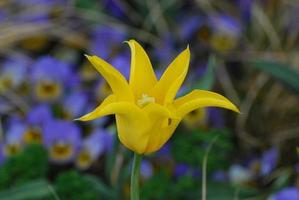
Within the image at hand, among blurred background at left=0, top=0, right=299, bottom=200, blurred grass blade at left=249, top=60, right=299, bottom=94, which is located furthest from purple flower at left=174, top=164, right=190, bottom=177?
blurred grass blade at left=249, top=60, right=299, bottom=94

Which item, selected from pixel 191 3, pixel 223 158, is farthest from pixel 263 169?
pixel 191 3

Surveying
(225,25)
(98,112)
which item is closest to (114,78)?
(98,112)

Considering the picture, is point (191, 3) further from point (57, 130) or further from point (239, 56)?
point (57, 130)

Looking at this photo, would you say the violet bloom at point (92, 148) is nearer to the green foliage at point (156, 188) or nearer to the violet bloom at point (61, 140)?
the violet bloom at point (61, 140)

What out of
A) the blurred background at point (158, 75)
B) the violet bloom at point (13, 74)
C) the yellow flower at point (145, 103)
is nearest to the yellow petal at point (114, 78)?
the yellow flower at point (145, 103)

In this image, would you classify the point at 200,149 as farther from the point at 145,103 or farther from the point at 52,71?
the point at 145,103
